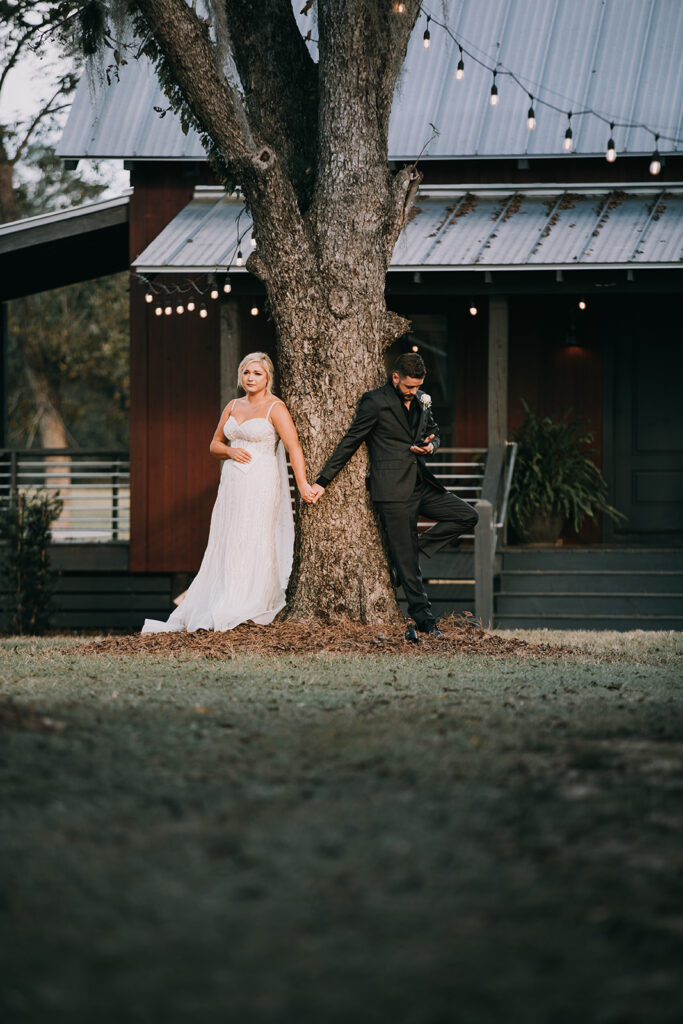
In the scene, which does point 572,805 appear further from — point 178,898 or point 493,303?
point 493,303

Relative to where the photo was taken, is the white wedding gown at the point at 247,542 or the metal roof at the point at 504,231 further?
the metal roof at the point at 504,231

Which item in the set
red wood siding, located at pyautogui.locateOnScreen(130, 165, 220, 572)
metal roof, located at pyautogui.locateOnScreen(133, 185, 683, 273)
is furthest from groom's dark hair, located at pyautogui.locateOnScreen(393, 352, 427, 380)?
red wood siding, located at pyautogui.locateOnScreen(130, 165, 220, 572)

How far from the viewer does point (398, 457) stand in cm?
778

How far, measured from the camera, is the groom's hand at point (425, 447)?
7805 millimetres

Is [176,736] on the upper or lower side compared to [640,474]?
lower

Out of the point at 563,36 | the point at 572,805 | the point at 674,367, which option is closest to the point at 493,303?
the point at 674,367

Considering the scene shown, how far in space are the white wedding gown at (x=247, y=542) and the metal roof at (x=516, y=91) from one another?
6.35m

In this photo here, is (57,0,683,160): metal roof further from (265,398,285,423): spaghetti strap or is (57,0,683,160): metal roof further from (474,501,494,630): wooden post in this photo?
(265,398,285,423): spaghetti strap

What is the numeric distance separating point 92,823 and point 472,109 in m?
12.3

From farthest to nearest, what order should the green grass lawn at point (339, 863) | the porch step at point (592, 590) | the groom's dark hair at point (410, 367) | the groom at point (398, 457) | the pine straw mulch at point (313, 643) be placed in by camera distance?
the porch step at point (592, 590), the groom at point (398, 457), the groom's dark hair at point (410, 367), the pine straw mulch at point (313, 643), the green grass lawn at point (339, 863)

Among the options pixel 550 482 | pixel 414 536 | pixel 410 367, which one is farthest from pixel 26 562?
pixel 410 367

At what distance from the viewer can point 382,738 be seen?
13.5 feet

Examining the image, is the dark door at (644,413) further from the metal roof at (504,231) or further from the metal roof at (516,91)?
the metal roof at (516,91)

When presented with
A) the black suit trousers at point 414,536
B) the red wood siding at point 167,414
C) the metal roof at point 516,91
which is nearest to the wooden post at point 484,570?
the black suit trousers at point 414,536
